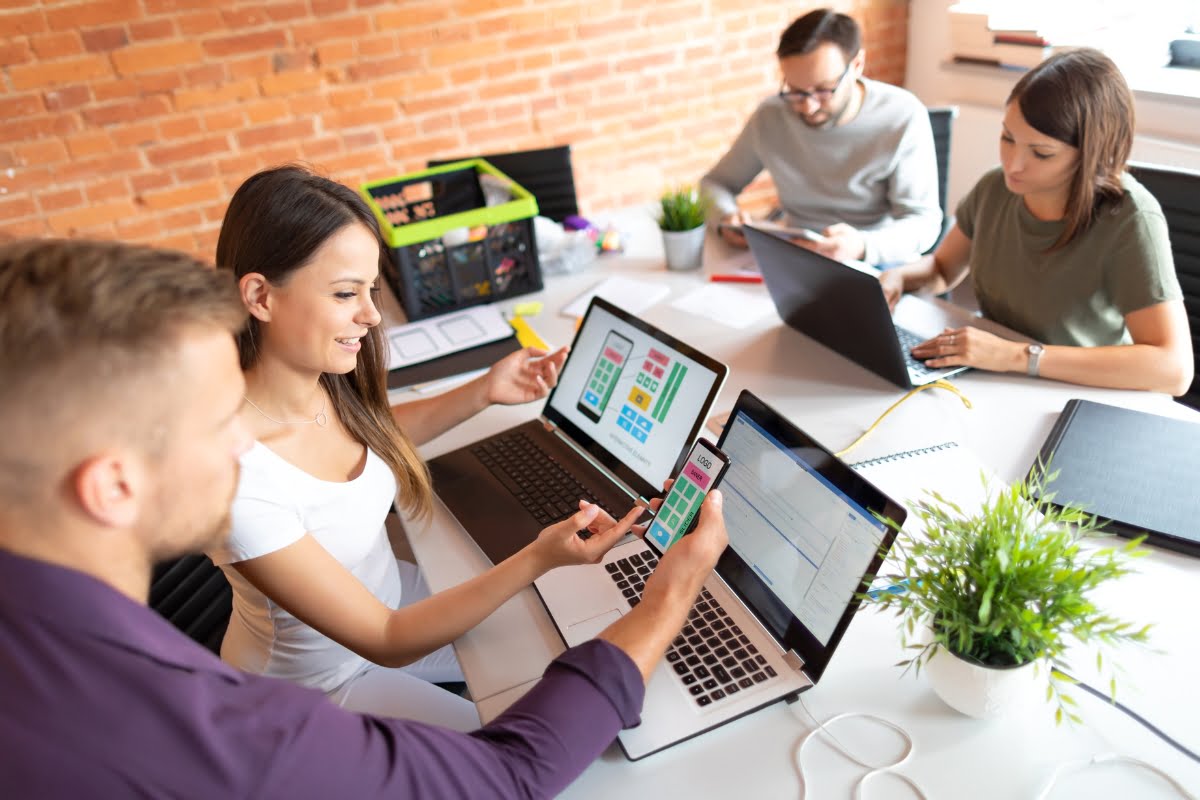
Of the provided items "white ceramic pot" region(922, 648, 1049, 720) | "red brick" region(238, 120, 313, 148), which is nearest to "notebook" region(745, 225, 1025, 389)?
"white ceramic pot" region(922, 648, 1049, 720)

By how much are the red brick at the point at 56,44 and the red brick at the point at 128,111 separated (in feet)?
0.60

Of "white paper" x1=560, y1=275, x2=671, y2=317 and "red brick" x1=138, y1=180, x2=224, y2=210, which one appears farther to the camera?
"red brick" x1=138, y1=180, x2=224, y2=210

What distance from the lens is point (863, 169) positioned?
2.38 m

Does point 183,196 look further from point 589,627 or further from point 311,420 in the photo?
point 589,627

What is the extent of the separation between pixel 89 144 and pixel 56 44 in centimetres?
32

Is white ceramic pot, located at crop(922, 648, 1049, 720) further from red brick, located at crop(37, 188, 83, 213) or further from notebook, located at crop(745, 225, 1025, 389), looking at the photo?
red brick, located at crop(37, 188, 83, 213)

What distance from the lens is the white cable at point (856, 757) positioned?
0.89 meters

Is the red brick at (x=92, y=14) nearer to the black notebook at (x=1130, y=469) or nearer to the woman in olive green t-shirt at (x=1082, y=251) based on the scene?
the woman in olive green t-shirt at (x=1082, y=251)

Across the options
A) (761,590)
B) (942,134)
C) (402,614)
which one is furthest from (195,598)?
(942,134)

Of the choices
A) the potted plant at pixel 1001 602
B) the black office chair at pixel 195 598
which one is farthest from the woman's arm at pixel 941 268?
the black office chair at pixel 195 598

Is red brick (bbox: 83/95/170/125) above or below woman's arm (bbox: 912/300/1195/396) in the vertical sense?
above

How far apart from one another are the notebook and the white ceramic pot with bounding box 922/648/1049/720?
0.72 m

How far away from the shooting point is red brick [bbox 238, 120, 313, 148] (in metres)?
3.10

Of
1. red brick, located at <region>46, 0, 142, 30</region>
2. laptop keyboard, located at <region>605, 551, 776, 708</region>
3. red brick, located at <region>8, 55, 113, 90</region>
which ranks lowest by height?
laptop keyboard, located at <region>605, 551, 776, 708</region>
